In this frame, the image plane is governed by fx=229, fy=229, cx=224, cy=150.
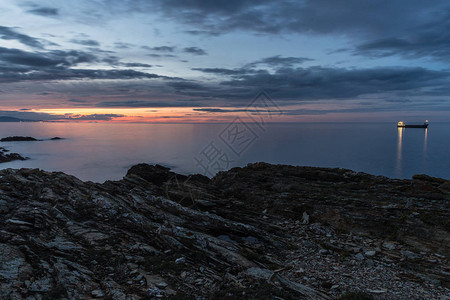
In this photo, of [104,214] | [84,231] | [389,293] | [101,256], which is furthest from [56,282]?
[389,293]

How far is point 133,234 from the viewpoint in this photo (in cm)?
1581

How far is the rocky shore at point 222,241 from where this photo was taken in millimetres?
10805

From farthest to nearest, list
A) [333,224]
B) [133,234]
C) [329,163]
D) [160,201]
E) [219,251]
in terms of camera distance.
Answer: [329,163], [160,201], [333,224], [133,234], [219,251]

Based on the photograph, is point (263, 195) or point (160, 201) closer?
point (160, 201)

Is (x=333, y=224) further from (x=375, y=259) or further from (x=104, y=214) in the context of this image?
(x=104, y=214)

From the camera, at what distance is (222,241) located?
16328mm

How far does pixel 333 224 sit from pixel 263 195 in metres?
8.79

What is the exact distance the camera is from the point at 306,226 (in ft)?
67.3

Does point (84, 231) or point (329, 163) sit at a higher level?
point (84, 231)

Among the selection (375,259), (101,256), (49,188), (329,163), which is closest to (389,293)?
(375,259)

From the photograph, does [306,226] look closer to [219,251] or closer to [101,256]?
[219,251]

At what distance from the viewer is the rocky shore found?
35.4 feet

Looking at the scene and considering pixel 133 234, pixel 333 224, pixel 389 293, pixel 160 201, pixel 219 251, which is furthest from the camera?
pixel 160 201

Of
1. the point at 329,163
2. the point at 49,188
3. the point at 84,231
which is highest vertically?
the point at 49,188
